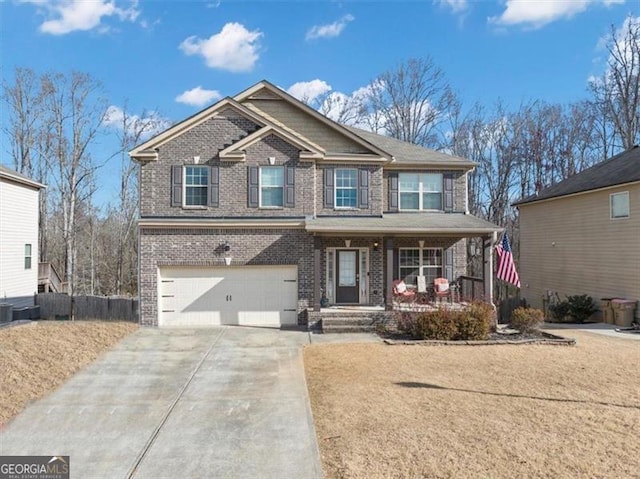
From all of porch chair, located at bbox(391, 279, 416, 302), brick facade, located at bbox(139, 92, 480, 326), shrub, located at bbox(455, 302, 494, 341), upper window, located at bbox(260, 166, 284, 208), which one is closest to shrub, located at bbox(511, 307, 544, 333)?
shrub, located at bbox(455, 302, 494, 341)

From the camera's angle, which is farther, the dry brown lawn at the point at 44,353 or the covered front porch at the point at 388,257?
the covered front porch at the point at 388,257

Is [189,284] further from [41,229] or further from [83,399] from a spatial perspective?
[41,229]

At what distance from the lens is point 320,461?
5066mm

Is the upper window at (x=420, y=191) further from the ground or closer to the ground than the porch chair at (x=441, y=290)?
further from the ground

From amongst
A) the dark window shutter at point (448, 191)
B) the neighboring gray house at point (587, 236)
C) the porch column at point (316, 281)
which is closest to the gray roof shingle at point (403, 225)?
the porch column at point (316, 281)

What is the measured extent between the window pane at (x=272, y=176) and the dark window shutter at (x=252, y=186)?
237 mm

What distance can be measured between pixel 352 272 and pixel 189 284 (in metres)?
5.47

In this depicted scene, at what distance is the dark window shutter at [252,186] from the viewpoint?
14.5 m

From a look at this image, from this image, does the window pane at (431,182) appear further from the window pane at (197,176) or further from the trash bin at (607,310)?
the window pane at (197,176)

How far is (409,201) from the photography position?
16.1m

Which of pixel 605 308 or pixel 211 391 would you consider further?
pixel 605 308

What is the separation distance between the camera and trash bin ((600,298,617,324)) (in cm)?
1583

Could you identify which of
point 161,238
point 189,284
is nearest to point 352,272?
point 189,284

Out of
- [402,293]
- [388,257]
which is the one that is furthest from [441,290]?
[388,257]
